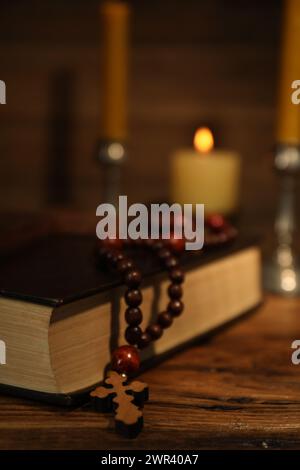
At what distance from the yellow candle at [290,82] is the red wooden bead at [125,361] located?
19.3 inches

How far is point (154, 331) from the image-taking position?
658mm

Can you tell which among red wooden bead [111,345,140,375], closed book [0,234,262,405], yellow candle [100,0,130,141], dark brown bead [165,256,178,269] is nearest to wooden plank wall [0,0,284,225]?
yellow candle [100,0,130,141]

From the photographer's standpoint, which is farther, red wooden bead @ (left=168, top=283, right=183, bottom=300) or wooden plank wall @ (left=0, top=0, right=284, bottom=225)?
wooden plank wall @ (left=0, top=0, right=284, bottom=225)

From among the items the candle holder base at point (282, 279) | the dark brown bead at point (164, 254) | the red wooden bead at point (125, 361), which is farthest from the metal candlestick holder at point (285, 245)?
the red wooden bead at point (125, 361)

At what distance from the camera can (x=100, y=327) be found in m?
0.63

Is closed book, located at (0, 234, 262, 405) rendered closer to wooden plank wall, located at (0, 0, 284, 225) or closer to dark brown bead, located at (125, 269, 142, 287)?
dark brown bead, located at (125, 269, 142, 287)

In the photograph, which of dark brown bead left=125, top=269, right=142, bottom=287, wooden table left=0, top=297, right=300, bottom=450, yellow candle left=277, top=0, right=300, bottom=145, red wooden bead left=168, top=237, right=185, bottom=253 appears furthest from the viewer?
yellow candle left=277, top=0, right=300, bottom=145

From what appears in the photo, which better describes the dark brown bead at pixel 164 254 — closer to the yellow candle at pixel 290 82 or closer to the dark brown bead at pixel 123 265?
the dark brown bead at pixel 123 265

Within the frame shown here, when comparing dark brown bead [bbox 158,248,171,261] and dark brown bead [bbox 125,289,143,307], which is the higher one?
dark brown bead [bbox 158,248,171,261]

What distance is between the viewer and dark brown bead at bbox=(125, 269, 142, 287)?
0.63 meters

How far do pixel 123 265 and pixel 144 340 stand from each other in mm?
71

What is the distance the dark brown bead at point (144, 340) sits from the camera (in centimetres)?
64

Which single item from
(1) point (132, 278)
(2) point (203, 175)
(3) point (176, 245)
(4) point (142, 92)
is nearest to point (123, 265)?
(1) point (132, 278)

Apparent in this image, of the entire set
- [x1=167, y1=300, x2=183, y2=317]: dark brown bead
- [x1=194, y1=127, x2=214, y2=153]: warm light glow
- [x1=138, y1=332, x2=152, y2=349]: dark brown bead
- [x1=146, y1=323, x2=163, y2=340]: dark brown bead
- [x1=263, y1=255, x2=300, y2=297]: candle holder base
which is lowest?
[x1=138, y1=332, x2=152, y2=349]: dark brown bead
